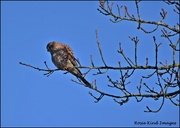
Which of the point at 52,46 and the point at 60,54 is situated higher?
the point at 52,46

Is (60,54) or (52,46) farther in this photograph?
(52,46)

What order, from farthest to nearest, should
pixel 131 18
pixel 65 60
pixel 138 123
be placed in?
1. pixel 65 60
2. pixel 138 123
3. pixel 131 18

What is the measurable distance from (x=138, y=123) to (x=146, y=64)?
4.50ft

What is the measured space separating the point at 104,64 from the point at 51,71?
3.27 feet

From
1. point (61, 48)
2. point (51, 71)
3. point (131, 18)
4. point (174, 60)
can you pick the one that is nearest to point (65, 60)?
point (61, 48)

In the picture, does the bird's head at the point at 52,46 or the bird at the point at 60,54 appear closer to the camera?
the bird at the point at 60,54

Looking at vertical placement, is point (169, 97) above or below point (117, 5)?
below

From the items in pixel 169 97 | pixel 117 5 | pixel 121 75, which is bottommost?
pixel 169 97

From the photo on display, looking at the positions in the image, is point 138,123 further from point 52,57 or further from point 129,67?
point 52,57

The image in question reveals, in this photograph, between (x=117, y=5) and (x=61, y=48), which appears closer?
(x=117, y=5)

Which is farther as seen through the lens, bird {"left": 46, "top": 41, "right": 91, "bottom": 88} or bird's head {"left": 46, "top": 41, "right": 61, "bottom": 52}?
bird's head {"left": 46, "top": 41, "right": 61, "bottom": 52}

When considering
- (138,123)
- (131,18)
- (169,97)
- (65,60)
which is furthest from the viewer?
(65,60)

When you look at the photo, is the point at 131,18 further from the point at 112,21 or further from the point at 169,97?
the point at 169,97

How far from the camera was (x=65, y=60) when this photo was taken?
27.0 feet
